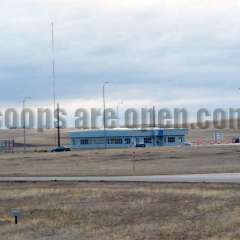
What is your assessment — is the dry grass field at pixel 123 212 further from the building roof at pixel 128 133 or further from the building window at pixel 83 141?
the building window at pixel 83 141

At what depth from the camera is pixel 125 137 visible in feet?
450

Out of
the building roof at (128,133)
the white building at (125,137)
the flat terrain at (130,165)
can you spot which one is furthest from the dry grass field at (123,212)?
the building roof at (128,133)

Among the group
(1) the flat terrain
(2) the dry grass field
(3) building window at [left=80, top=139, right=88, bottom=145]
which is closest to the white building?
(3) building window at [left=80, top=139, right=88, bottom=145]

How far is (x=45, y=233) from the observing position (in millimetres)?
18984

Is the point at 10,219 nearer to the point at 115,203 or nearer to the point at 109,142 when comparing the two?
the point at 115,203

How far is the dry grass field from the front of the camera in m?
18.1

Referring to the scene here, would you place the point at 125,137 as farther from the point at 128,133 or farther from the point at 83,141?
the point at 83,141

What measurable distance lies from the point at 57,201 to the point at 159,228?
910 centimetres

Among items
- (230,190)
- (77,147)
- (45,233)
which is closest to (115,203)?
(230,190)

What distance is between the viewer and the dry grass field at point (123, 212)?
18.1 metres

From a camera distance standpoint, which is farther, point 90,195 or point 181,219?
point 90,195

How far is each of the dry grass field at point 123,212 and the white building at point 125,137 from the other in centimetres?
10288

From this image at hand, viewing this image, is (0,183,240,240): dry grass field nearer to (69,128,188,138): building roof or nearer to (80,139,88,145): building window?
(69,128,188,138): building roof

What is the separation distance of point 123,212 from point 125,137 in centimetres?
11461
